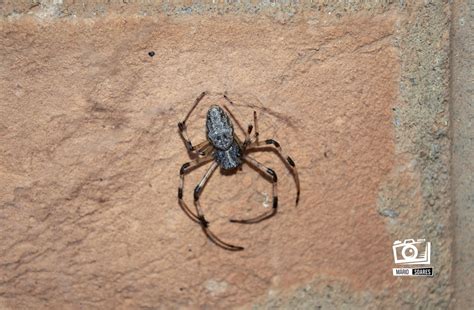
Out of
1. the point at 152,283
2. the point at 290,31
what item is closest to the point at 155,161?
the point at 152,283

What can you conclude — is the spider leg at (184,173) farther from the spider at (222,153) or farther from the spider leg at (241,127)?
the spider leg at (241,127)

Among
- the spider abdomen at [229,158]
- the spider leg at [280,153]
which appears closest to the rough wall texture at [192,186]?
the spider leg at [280,153]

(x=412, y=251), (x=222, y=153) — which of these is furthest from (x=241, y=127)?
(x=412, y=251)

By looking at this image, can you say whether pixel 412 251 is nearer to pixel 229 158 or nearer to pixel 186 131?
pixel 229 158

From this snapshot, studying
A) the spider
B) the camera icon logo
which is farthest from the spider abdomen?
the camera icon logo

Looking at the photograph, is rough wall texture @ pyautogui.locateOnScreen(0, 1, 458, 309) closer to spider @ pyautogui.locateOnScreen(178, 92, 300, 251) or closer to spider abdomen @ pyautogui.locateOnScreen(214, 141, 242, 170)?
spider @ pyautogui.locateOnScreen(178, 92, 300, 251)

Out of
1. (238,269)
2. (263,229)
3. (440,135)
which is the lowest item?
(238,269)

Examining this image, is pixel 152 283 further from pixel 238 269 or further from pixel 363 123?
pixel 363 123
